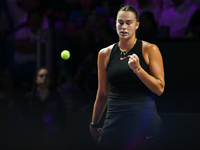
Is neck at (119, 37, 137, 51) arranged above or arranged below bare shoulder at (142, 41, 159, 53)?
above

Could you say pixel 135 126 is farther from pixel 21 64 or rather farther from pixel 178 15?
pixel 21 64

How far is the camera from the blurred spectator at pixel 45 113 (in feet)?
11.1

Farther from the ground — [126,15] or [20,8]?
[20,8]

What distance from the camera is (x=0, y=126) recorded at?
12.0 feet

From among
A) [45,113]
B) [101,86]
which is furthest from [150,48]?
[45,113]

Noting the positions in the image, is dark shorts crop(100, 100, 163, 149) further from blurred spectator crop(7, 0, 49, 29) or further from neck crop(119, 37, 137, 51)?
blurred spectator crop(7, 0, 49, 29)

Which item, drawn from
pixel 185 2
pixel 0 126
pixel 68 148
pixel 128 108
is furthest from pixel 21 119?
pixel 185 2

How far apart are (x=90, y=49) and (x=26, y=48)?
2.92ft

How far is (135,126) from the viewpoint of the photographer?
6.61ft

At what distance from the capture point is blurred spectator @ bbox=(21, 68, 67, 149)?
339cm

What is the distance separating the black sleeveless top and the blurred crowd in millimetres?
1649

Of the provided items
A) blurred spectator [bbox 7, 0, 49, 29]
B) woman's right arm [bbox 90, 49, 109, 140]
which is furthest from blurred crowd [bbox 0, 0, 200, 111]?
woman's right arm [bbox 90, 49, 109, 140]

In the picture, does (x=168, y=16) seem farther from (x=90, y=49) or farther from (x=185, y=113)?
(x=185, y=113)

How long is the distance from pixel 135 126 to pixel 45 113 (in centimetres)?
172
